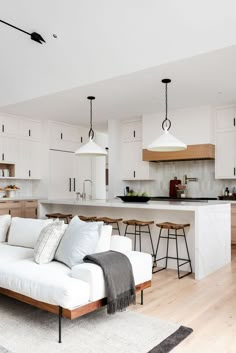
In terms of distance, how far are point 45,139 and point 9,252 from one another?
431 cm

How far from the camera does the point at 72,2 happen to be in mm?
4086

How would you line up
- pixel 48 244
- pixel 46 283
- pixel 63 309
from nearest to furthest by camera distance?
pixel 63 309 < pixel 46 283 < pixel 48 244

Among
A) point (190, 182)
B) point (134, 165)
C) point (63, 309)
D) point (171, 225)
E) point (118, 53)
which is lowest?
point (63, 309)

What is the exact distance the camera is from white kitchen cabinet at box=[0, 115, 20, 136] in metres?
6.89

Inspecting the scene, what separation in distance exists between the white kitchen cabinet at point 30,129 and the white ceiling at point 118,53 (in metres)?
0.93

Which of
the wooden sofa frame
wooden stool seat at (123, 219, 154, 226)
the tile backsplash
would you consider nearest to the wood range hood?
the tile backsplash

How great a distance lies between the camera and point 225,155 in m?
6.45

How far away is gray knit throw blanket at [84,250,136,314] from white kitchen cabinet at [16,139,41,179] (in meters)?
4.78

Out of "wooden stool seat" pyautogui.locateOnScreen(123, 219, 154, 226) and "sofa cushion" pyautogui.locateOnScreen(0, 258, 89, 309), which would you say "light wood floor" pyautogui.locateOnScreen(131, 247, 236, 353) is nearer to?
"wooden stool seat" pyautogui.locateOnScreen(123, 219, 154, 226)

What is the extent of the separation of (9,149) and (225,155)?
4.47m

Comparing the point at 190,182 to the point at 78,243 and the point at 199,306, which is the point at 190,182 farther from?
the point at 78,243

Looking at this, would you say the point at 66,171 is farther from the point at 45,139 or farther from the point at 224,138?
the point at 224,138

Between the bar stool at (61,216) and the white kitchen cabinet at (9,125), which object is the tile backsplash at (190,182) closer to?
the bar stool at (61,216)

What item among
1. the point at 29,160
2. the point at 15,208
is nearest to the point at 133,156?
the point at 29,160
